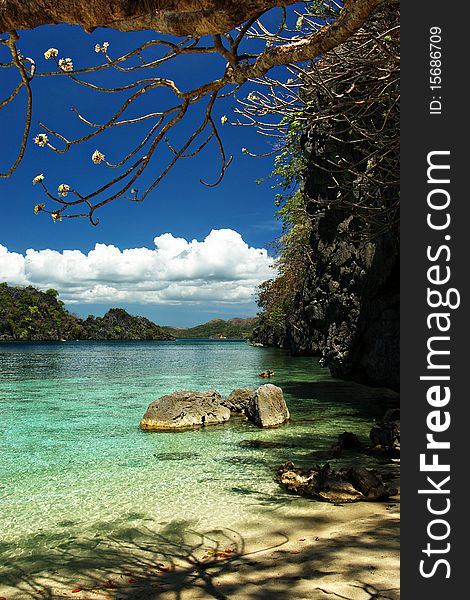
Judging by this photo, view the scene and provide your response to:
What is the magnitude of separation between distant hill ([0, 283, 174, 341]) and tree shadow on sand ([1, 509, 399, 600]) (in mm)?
131550

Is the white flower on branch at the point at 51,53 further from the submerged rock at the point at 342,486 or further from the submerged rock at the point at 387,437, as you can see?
the submerged rock at the point at 387,437

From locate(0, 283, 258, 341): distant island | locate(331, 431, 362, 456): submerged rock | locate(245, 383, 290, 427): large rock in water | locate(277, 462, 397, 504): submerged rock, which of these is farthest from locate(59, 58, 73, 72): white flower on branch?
locate(0, 283, 258, 341): distant island

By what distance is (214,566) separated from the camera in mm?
5562

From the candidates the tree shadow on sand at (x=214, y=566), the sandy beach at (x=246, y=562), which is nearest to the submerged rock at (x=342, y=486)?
the sandy beach at (x=246, y=562)

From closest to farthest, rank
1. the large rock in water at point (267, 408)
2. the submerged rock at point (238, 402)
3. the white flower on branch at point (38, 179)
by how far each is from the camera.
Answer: the white flower on branch at point (38, 179) → the large rock in water at point (267, 408) → the submerged rock at point (238, 402)

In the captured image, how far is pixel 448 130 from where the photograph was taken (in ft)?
6.88

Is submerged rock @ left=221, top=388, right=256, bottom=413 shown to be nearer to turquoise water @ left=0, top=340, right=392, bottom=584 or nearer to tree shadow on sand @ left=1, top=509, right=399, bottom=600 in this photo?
turquoise water @ left=0, top=340, right=392, bottom=584

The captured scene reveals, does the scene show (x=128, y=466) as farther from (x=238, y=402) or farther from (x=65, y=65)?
(x=65, y=65)

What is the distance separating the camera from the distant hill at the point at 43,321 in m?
128

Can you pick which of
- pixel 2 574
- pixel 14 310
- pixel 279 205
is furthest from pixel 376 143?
pixel 14 310

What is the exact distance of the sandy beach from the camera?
4.48 metres

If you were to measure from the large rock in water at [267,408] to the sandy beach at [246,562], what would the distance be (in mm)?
7030

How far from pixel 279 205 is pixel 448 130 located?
2465cm

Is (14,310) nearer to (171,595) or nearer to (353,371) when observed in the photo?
(353,371)
